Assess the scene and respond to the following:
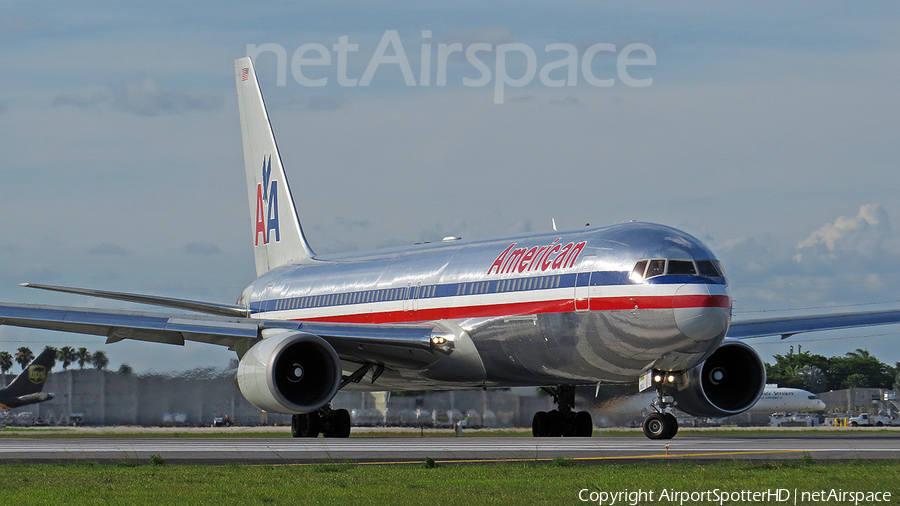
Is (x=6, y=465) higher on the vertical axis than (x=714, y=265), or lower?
lower

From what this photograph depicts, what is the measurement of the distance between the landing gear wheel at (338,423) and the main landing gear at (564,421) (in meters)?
4.17

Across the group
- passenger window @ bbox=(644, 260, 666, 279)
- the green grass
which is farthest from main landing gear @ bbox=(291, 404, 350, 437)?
the green grass

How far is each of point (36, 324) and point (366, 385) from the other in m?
7.48

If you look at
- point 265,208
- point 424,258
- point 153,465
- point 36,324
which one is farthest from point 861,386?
point 153,465

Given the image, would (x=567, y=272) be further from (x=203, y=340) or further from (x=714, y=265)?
(x=203, y=340)

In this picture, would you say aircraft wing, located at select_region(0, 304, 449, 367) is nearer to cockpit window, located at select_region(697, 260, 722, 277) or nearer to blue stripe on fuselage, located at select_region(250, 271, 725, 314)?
blue stripe on fuselage, located at select_region(250, 271, 725, 314)

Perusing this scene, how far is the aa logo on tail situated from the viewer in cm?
3609

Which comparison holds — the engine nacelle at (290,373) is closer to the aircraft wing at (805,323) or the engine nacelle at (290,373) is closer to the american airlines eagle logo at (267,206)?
the aircraft wing at (805,323)

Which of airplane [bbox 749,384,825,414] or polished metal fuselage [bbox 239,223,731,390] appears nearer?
polished metal fuselage [bbox 239,223,731,390]

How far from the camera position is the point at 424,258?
25797 millimetres

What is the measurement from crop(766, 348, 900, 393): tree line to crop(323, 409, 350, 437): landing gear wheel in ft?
158

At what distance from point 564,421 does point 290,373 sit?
20.7ft

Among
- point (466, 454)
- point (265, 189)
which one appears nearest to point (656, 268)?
point (466, 454)

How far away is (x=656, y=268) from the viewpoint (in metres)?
19.7
